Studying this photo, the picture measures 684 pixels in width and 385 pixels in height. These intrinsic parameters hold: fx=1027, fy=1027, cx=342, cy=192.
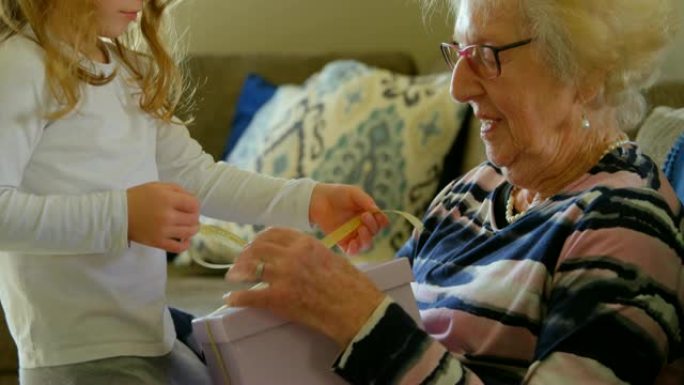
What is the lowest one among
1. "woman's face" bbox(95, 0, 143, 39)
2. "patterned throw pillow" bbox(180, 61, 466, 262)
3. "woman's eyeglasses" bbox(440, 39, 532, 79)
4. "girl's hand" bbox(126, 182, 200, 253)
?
"patterned throw pillow" bbox(180, 61, 466, 262)

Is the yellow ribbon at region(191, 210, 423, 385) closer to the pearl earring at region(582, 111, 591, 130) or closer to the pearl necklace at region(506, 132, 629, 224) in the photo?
the pearl necklace at region(506, 132, 629, 224)

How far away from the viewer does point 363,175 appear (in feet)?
9.10

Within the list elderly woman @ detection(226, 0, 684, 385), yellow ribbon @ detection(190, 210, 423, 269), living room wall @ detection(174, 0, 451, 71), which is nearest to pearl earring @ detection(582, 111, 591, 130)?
elderly woman @ detection(226, 0, 684, 385)

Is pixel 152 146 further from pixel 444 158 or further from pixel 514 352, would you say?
pixel 444 158

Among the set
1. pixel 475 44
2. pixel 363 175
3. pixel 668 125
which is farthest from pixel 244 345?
pixel 363 175

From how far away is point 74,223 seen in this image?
1.22 meters

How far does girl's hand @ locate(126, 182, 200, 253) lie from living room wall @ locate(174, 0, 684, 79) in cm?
232

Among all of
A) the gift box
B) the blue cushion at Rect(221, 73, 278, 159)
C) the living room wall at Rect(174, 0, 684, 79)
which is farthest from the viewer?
the living room wall at Rect(174, 0, 684, 79)

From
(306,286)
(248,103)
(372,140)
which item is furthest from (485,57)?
(248,103)

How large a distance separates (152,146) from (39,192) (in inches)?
8.3

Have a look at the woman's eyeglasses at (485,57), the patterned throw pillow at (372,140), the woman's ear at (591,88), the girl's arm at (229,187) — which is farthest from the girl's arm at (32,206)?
the patterned throw pillow at (372,140)

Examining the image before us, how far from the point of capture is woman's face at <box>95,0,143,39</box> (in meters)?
1.33

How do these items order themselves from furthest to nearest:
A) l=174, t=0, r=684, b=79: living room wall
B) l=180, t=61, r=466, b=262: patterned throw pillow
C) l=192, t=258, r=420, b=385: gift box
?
l=174, t=0, r=684, b=79: living room wall < l=180, t=61, r=466, b=262: patterned throw pillow < l=192, t=258, r=420, b=385: gift box

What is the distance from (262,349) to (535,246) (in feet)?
1.32
